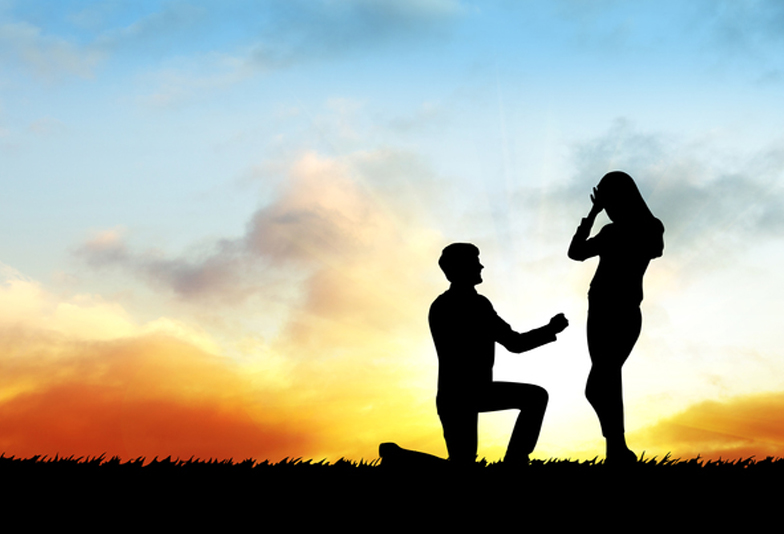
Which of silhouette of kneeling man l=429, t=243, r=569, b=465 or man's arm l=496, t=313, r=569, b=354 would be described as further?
man's arm l=496, t=313, r=569, b=354

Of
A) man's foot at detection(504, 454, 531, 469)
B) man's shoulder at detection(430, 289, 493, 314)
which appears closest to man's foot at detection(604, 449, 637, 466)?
man's foot at detection(504, 454, 531, 469)

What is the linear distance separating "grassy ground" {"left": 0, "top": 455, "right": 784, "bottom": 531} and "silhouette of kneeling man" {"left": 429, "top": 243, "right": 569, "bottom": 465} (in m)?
0.42

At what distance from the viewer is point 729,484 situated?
7.08m

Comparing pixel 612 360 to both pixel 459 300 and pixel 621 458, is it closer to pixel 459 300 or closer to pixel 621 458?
pixel 621 458

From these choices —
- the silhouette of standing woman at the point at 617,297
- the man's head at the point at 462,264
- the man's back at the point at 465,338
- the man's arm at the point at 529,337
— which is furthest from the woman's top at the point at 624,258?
the man's head at the point at 462,264

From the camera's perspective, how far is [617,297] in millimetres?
7797

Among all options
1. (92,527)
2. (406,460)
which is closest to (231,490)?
(92,527)

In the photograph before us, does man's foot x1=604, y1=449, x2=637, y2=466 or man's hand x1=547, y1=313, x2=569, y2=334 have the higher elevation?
man's hand x1=547, y1=313, x2=569, y2=334

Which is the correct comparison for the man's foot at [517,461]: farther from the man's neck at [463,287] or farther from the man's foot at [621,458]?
the man's neck at [463,287]

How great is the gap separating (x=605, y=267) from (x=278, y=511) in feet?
14.0

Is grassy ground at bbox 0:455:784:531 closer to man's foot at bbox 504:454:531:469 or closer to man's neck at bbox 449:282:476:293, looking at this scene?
man's foot at bbox 504:454:531:469

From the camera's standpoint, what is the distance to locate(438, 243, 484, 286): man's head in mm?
7414

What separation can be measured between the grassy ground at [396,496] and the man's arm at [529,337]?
1.22 meters

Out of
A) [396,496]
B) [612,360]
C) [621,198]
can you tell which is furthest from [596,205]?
[396,496]
